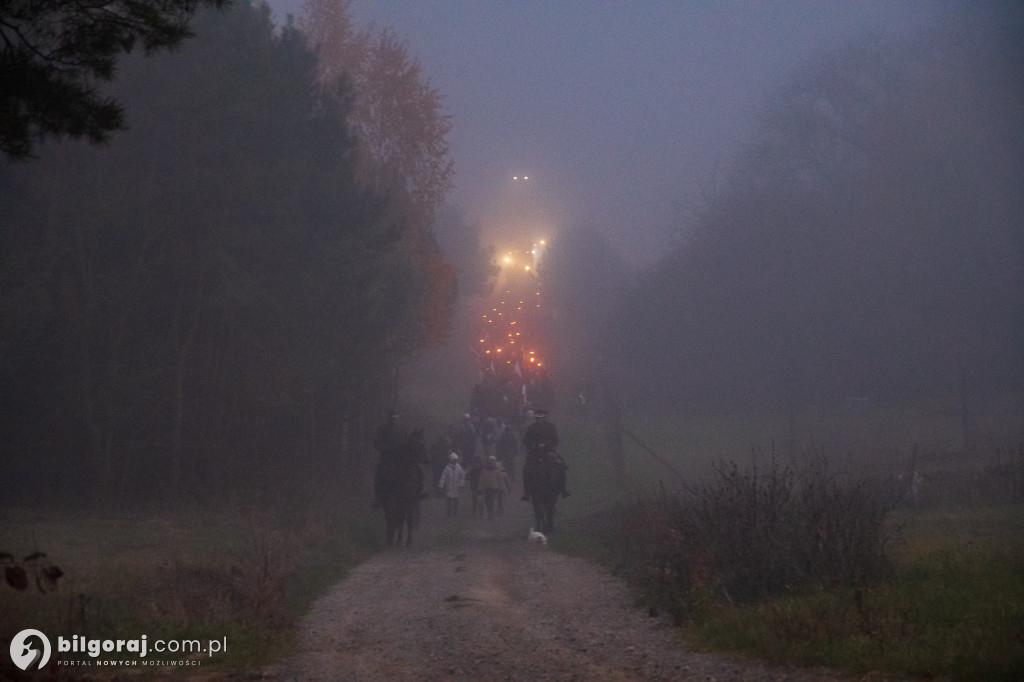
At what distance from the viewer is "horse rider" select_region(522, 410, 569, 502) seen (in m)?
20.4

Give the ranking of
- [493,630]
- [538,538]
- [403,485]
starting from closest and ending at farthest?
[493,630]
[538,538]
[403,485]

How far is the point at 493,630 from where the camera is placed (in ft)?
35.1

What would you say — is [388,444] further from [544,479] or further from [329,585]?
[329,585]

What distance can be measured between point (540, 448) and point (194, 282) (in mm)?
9457

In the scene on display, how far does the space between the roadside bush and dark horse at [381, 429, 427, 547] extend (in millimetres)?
8370

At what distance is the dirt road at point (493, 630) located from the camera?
351 inches

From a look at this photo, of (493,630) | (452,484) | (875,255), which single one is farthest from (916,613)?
(875,255)

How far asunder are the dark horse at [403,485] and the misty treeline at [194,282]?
21.2ft

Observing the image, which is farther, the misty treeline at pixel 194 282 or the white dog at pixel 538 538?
the misty treeline at pixel 194 282

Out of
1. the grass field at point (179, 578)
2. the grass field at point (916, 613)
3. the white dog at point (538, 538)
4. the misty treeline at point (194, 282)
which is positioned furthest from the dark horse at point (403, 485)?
the misty treeline at point (194, 282)

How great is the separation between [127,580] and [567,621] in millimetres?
5297
